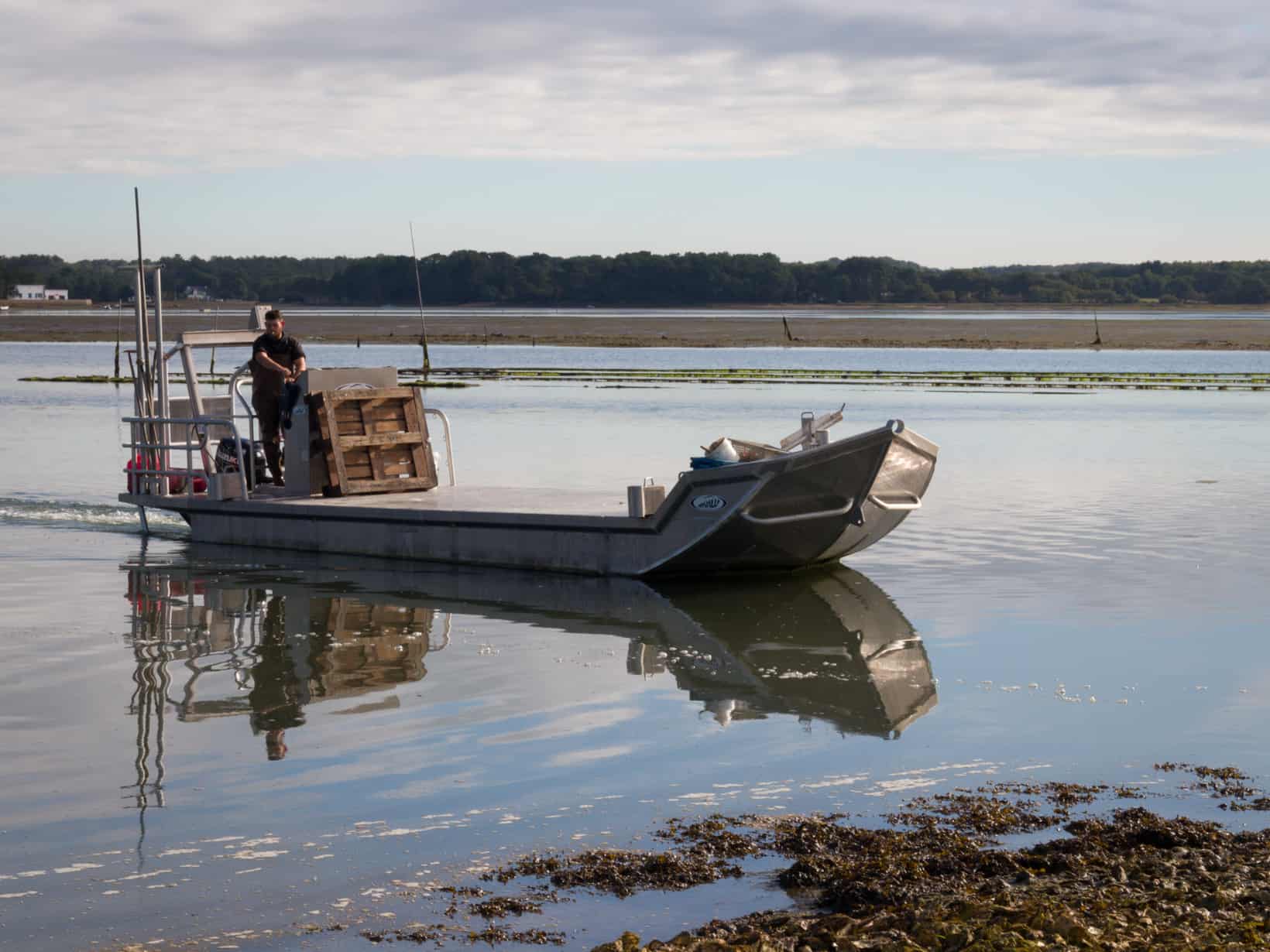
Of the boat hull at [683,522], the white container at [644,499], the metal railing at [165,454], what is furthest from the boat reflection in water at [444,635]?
the metal railing at [165,454]

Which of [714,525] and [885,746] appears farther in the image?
[714,525]

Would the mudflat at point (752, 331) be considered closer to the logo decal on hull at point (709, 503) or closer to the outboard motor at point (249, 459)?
the outboard motor at point (249, 459)

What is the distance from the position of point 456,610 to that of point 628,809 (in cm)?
601

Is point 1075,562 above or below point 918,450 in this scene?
below

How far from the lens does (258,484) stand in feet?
58.0

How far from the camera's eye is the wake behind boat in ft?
46.0

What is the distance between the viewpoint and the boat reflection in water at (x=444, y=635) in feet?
32.7

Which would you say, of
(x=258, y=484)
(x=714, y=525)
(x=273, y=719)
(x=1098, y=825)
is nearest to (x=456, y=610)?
(x=714, y=525)

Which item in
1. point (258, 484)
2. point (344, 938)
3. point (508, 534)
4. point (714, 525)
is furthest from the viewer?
point (258, 484)

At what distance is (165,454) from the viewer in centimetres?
1817

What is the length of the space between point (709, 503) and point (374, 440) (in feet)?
14.5

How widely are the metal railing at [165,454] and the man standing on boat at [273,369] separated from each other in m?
0.38

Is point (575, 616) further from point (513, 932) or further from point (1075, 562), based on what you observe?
point (513, 932)

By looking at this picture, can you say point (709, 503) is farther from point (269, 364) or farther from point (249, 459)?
point (249, 459)
